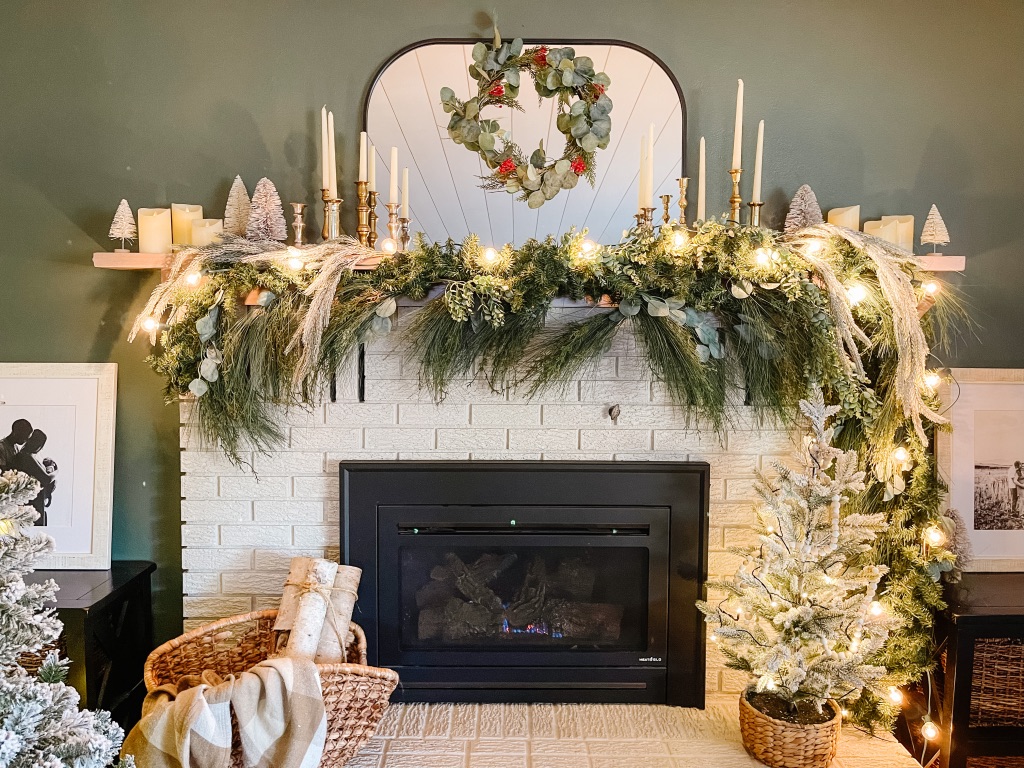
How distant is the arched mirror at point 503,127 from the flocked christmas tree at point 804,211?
1.13 ft

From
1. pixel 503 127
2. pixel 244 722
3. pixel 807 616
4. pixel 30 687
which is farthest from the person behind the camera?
pixel 503 127

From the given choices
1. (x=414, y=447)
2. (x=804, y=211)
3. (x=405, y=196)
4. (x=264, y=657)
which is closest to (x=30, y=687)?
(x=264, y=657)

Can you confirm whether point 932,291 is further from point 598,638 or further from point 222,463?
point 222,463

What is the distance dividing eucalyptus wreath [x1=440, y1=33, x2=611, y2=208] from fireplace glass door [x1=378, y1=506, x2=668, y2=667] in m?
0.91

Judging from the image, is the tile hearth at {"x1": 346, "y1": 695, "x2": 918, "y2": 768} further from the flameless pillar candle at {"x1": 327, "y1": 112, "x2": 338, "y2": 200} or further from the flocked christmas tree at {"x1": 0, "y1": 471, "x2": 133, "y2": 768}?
the flameless pillar candle at {"x1": 327, "y1": 112, "x2": 338, "y2": 200}

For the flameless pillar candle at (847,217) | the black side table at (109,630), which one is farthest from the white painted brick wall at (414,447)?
the flameless pillar candle at (847,217)

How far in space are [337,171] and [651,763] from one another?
1.81 meters

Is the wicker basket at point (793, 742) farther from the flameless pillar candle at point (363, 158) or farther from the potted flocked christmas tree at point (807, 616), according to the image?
the flameless pillar candle at point (363, 158)

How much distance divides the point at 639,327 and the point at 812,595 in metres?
0.80

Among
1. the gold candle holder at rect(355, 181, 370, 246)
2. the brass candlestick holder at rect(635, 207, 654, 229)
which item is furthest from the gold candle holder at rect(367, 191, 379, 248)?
the brass candlestick holder at rect(635, 207, 654, 229)

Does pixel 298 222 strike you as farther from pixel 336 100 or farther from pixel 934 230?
pixel 934 230

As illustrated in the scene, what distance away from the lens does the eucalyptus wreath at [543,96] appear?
189 cm

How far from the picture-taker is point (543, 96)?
1.94m

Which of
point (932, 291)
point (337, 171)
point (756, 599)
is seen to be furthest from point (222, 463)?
point (932, 291)
